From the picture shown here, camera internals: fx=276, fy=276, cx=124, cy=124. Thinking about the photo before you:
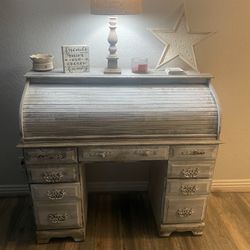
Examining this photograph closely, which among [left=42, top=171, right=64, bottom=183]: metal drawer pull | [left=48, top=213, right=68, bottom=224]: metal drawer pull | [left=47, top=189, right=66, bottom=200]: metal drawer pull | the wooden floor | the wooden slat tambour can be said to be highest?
the wooden slat tambour

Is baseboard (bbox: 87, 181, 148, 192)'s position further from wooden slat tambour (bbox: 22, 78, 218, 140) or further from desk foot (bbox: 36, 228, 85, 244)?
wooden slat tambour (bbox: 22, 78, 218, 140)

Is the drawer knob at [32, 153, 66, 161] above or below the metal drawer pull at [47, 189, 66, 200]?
above

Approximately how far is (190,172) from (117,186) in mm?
824

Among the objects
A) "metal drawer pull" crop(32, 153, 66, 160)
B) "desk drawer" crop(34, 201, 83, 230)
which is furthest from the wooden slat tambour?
"desk drawer" crop(34, 201, 83, 230)

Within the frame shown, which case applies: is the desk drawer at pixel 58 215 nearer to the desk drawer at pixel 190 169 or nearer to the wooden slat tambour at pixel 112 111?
the wooden slat tambour at pixel 112 111

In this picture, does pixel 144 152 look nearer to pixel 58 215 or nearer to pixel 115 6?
pixel 58 215

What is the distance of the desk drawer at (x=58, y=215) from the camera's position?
1.68 meters

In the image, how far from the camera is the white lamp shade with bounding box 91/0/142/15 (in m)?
1.50

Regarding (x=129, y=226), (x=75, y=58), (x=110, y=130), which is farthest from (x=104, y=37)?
(x=129, y=226)

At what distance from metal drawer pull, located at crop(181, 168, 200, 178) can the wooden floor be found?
0.50m

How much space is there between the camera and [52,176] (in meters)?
1.60

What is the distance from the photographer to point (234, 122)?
2164 millimetres

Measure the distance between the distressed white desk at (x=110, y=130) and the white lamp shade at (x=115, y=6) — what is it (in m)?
0.36

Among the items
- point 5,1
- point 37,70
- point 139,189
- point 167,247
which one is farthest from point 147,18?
point 167,247
